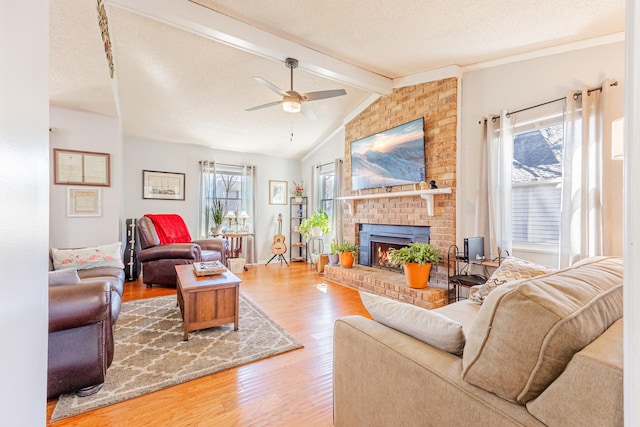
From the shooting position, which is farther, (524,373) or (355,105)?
(355,105)

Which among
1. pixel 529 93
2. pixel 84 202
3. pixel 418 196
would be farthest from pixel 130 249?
pixel 529 93

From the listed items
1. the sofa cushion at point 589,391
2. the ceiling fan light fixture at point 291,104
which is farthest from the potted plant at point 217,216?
the sofa cushion at point 589,391

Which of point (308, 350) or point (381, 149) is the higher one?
point (381, 149)

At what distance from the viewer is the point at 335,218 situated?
556 centimetres

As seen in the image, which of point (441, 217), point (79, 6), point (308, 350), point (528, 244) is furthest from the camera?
point (441, 217)

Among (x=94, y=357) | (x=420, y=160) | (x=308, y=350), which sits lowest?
(x=308, y=350)

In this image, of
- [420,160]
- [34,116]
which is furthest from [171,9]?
[420,160]

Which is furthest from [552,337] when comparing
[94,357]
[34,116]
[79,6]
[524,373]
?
[79,6]

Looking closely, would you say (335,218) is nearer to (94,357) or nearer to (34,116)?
(94,357)

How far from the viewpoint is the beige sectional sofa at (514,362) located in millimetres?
647

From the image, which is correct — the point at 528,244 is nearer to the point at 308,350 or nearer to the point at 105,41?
the point at 308,350

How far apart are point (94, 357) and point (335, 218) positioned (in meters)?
4.28

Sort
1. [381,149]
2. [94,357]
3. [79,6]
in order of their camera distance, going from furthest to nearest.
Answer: [381,149], [79,6], [94,357]

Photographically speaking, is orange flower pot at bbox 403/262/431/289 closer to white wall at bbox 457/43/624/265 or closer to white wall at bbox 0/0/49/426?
white wall at bbox 457/43/624/265
